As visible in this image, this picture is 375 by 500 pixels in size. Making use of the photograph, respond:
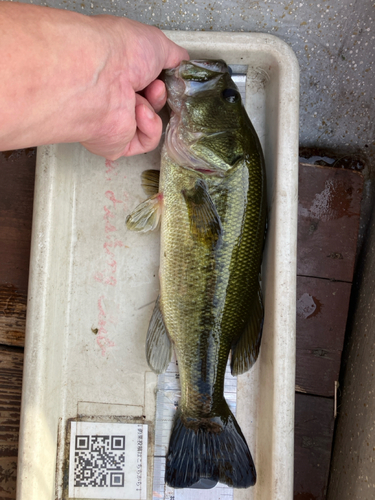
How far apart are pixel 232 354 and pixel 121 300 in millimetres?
395

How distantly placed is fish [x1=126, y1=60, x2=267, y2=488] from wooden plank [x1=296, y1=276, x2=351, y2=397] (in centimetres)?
32

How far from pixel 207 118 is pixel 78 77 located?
1.20 feet

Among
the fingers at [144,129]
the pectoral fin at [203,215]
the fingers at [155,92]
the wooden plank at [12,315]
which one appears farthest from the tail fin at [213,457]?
the fingers at [155,92]

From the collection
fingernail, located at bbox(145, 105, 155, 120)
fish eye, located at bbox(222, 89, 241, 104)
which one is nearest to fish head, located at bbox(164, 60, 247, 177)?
fish eye, located at bbox(222, 89, 241, 104)

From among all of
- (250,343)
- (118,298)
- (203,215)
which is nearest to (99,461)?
(118,298)

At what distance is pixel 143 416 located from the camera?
1.21 meters

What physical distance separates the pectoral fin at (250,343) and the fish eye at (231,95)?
53 centimetres

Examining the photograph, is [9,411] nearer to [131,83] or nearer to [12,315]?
[12,315]

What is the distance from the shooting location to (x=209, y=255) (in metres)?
1.01

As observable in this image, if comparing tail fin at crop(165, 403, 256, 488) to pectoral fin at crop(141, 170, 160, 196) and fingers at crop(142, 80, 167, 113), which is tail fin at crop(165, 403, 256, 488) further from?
fingers at crop(142, 80, 167, 113)

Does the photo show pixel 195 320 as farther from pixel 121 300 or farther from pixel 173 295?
pixel 121 300

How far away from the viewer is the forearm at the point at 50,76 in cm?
69

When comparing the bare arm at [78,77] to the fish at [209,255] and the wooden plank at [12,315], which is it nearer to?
the fish at [209,255]

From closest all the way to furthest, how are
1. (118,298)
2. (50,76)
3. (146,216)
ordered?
(50,76) → (146,216) → (118,298)
